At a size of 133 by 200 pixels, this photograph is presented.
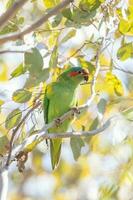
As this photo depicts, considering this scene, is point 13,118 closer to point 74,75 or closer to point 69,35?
point 69,35

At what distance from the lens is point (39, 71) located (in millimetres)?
2791

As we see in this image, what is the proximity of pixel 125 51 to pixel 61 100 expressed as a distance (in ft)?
2.84

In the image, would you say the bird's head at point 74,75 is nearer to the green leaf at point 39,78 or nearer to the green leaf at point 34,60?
the green leaf at point 39,78

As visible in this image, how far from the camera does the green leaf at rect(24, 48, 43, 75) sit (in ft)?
8.88

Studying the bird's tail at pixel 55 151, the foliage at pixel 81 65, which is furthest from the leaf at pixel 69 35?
the bird's tail at pixel 55 151

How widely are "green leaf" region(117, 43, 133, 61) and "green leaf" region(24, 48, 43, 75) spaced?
578mm

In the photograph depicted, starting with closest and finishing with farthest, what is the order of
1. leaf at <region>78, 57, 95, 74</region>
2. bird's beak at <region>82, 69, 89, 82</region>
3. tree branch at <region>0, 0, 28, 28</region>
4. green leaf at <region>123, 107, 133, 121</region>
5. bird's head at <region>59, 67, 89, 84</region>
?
tree branch at <region>0, 0, 28, 28</region> < green leaf at <region>123, 107, 133, 121</region> < leaf at <region>78, 57, 95, 74</region> < bird's beak at <region>82, 69, 89, 82</region> < bird's head at <region>59, 67, 89, 84</region>

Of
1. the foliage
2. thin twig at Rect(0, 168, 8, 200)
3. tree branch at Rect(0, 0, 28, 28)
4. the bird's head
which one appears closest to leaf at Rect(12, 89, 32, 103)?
the foliage

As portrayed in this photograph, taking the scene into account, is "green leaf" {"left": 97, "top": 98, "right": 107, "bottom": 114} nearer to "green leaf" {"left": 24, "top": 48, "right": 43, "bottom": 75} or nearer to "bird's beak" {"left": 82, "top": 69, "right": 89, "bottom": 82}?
"green leaf" {"left": 24, "top": 48, "right": 43, "bottom": 75}

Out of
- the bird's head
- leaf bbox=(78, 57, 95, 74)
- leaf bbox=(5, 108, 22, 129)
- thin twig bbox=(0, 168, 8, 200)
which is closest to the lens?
thin twig bbox=(0, 168, 8, 200)

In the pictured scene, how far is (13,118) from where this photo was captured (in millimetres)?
3012

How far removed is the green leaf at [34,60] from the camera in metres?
2.71

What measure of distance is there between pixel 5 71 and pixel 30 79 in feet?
2.17

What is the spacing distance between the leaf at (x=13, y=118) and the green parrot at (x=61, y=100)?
561mm
